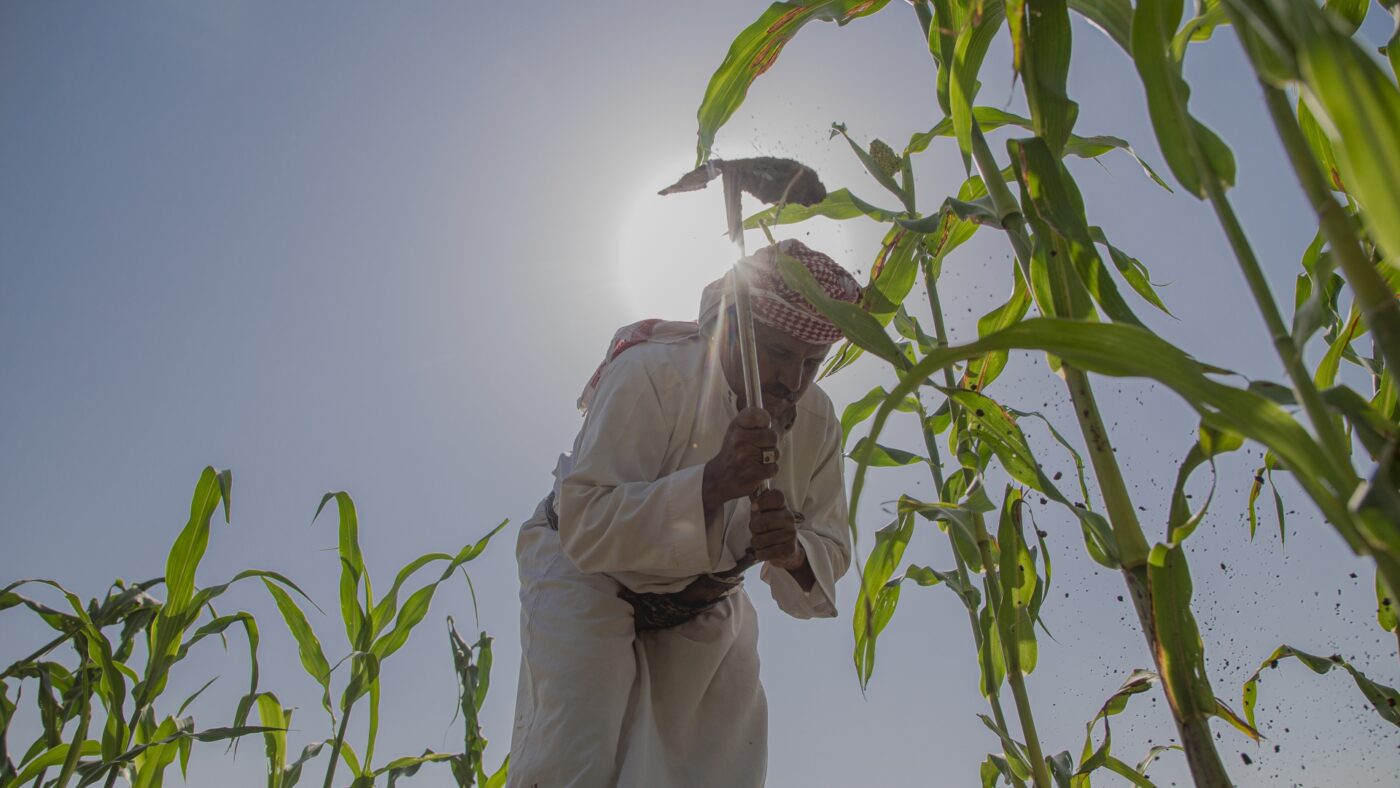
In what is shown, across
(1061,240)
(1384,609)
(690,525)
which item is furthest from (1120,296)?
(690,525)

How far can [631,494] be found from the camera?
1592 millimetres

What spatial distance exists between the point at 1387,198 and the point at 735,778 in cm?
165

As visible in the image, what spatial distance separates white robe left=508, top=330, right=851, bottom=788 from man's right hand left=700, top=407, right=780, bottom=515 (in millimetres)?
34

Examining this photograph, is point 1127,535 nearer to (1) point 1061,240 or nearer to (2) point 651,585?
(1) point 1061,240

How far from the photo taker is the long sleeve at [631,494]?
60.8 inches

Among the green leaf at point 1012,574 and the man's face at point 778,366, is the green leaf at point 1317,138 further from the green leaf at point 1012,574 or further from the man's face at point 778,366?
the man's face at point 778,366

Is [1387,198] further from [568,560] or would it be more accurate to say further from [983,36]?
[568,560]

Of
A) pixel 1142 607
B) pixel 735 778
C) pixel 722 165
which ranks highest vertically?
pixel 722 165

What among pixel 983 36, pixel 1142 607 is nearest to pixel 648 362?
pixel 983 36

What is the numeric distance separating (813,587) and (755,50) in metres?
1.05

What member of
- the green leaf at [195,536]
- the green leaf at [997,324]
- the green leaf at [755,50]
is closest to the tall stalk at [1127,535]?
the green leaf at [997,324]

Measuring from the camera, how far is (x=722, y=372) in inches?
74.6

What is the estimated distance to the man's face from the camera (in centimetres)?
178

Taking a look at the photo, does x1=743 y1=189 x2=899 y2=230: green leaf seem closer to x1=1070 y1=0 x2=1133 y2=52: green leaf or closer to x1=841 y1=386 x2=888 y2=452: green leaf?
x1=841 y1=386 x2=888 y2=452: green leaf
